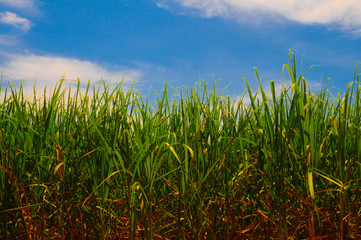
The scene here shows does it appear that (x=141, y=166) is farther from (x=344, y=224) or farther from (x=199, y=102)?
(x=344, y=224)

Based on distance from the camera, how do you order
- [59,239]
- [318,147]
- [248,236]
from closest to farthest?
[318,147], [248,236], [59,239]

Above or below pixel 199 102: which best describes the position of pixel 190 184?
below

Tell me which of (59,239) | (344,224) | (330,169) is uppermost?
(330,169)

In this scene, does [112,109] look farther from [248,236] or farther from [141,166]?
[248,236]

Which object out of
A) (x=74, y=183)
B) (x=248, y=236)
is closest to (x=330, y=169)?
(x=248, y=236)

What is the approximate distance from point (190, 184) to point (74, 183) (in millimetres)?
687

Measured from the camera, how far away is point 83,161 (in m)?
2.06

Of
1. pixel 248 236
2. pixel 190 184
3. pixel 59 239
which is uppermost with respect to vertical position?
pixel 190 184

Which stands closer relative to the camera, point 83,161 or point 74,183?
point 74,183

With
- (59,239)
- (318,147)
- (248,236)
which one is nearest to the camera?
(318,147)

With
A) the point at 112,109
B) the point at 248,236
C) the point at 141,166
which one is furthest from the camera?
the point at 112,109

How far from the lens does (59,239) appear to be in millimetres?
2031

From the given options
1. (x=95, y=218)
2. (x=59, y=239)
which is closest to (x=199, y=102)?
(x=95, y=218)

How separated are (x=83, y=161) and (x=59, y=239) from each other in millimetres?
480
